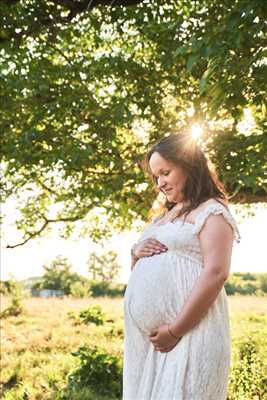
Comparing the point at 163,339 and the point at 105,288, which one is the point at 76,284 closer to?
the point at 105,288

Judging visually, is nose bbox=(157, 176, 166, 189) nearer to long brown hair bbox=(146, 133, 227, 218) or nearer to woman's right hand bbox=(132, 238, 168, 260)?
long brown hair bbox=(146, 133, 227, 218)

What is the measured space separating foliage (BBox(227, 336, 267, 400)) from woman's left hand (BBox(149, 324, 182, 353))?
14.9 ft

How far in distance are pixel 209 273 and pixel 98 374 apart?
6230 millimetres

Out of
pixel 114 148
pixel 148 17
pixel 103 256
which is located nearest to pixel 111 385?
pixel 114 148

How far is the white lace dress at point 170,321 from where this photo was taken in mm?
3053

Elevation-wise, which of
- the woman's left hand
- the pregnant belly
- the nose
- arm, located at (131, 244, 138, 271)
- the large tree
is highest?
the large tree

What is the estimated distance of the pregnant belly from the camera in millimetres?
3166

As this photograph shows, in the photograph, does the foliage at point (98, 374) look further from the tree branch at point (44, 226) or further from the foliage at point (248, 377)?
the tree branch at point (44, 226)

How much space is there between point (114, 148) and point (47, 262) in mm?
21299

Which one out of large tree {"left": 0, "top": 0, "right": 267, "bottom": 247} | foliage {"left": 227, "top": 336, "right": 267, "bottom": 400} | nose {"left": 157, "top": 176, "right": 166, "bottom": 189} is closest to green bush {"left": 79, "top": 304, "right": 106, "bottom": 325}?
large tree {"left": 0, "top": 0, "right": 267, "bottom": 247}

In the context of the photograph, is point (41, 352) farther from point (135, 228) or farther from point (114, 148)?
point (114, 148)

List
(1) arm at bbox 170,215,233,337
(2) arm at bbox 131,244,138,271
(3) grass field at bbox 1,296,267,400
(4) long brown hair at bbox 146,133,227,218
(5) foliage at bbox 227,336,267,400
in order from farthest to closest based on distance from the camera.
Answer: (3) grass field at bbox 1,296,267,400
(5) foliage at bbox 227,336,267,400
(2) arm at bbox 131,244,138,271
(4) long brown hair at bbox 146,133,227,218
(1) arm at bbox 170,215,233,337

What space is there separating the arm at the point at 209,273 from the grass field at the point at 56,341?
473 cm

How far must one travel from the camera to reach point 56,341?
1314 centimetres
